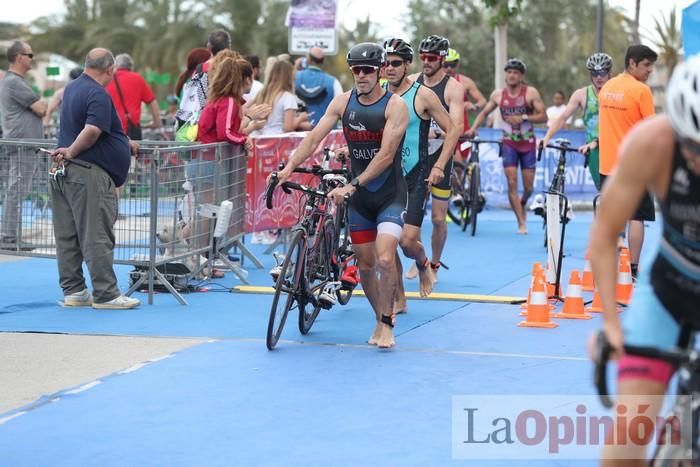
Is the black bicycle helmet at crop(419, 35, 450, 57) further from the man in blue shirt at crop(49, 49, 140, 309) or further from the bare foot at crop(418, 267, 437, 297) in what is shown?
the man in blue shirt at crop(49, 49, 140, 309)

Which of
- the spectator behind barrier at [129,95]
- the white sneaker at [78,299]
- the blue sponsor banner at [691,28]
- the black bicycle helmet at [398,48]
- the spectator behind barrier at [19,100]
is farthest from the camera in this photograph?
the spectator behind barrier at [129,95]

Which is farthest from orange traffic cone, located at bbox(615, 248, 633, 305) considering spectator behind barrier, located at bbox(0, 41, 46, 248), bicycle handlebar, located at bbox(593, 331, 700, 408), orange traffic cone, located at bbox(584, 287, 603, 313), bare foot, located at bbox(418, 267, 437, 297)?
spectator behind barrier, located at bbox(0, 41, 46, 248)

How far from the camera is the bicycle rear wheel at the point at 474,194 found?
1547cm

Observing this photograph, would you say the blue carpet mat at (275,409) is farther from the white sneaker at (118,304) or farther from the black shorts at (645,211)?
the black shorts at (645,211)

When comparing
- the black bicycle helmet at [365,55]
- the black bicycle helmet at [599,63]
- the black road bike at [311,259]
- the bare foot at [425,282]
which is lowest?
the bare foot at [425,282]

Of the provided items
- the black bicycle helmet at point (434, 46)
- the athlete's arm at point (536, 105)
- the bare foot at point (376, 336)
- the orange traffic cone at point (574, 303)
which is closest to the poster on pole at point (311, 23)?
the athlete's arm at point (536, 105)

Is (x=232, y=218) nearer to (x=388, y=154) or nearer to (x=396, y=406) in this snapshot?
(x=388, y=154)

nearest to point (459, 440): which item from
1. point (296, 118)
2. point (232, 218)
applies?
point (232, 218)

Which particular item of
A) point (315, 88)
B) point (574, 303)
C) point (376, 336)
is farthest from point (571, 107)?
point (376, 336)

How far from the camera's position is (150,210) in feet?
32.8

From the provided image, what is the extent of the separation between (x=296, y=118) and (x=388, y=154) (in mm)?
5656

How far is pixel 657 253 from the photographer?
4090mm

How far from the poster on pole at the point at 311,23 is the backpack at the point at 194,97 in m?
5.47

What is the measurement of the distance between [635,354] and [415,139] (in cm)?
589
